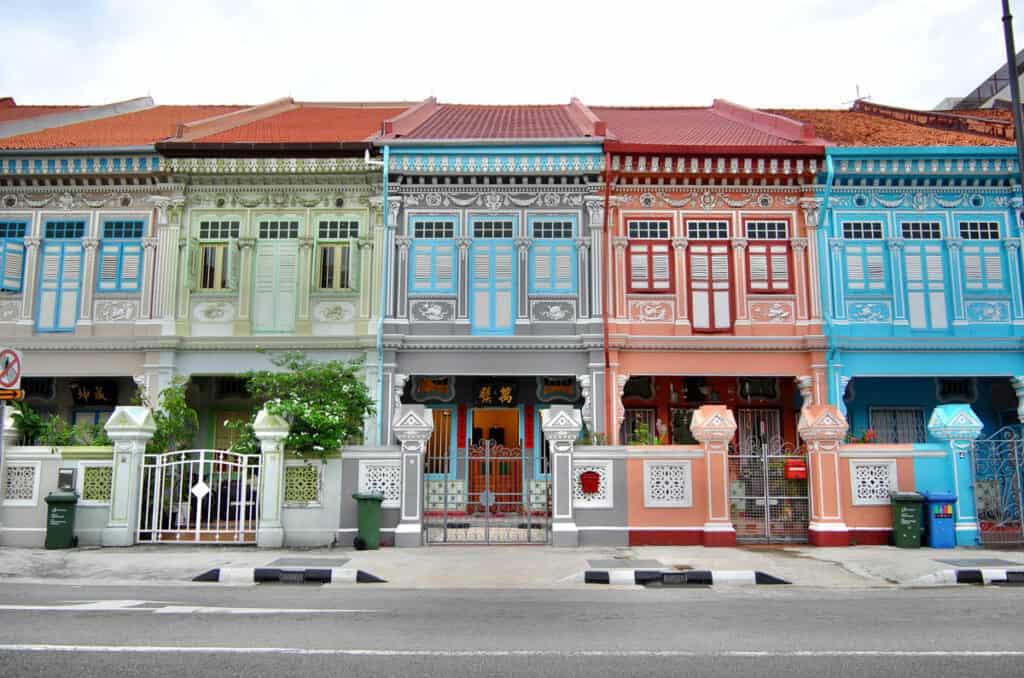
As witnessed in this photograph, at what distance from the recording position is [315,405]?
14242 millimetres

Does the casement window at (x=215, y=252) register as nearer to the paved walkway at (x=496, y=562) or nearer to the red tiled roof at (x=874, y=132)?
the paved walkway at (x=496, y=562)

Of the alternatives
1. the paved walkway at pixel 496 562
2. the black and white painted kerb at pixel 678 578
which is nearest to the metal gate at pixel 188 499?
the paved walkway at pixel 496 562

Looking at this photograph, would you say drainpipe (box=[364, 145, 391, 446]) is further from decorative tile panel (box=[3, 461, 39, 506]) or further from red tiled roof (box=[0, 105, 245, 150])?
decorative tile panel (box=[3, 461, 39, 506])

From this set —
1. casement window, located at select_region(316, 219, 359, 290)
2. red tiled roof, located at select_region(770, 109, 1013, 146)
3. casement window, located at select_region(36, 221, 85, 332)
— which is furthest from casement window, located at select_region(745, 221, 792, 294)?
casement window, located at select_region(36, 221, 85, 332)

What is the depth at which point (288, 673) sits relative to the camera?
545 cm

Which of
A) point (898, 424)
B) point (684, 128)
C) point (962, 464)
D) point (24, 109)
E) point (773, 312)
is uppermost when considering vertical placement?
point (24, 109)

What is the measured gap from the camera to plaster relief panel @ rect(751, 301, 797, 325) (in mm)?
18344

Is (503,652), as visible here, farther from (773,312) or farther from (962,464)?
(773,312)

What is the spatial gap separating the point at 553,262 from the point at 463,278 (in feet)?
6.43

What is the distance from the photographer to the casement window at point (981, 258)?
18.4 meters

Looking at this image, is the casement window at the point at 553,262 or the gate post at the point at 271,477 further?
the casement window at the point at 553,262

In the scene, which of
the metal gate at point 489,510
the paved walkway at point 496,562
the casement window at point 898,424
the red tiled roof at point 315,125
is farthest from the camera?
the casement window at point 898,424

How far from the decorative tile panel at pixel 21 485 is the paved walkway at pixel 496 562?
99cm

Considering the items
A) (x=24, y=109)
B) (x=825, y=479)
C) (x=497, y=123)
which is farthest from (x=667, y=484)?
(x=24, y=109)
